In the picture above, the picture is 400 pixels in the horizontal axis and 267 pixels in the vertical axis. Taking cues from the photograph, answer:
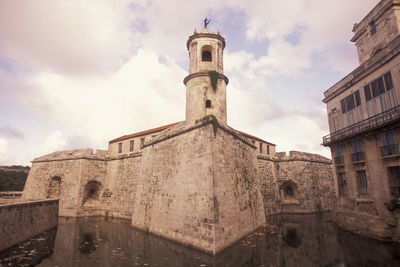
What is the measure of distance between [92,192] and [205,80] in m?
18.3

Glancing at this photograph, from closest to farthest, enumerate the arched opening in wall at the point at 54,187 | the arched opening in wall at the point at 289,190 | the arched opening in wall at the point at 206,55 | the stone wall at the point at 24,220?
the stone wall at the point at 24,220 < the arched opening in wall at the point at 206,55 < the arched opening in wall at the point at 54,187 < the arched opening in wall at the point at 289,190

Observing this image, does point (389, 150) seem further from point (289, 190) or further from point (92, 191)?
point (92, 191)

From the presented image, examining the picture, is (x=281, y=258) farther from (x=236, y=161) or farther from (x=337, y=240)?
(x=236, y=161)

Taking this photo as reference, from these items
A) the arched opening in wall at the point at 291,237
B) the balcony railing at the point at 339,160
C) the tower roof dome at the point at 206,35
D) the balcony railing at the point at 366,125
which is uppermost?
the tower roof dome at the point at 206,35

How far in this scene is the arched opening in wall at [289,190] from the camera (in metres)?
23.5

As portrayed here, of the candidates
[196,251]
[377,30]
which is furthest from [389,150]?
[196,251]

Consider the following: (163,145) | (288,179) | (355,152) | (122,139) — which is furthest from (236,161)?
A: (122,139)

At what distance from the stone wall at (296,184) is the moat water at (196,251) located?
8.47m

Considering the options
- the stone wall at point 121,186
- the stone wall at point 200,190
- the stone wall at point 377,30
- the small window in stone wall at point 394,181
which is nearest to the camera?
the stone wall at point 200,190

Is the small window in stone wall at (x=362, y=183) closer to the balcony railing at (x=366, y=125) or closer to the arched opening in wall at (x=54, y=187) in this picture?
the balcony railing at (x=366, y=125)

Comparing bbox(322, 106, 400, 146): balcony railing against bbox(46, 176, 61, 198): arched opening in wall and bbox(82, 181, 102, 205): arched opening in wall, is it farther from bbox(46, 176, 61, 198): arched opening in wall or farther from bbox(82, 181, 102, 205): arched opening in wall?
bbox(46, 176, 61, 198): arched opening in wall

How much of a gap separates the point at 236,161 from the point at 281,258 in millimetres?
6080

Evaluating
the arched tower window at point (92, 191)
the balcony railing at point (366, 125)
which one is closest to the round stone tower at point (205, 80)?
the balcony railing at point (366, 125)

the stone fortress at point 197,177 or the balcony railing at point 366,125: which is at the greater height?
the balcony railing at point 366,125
